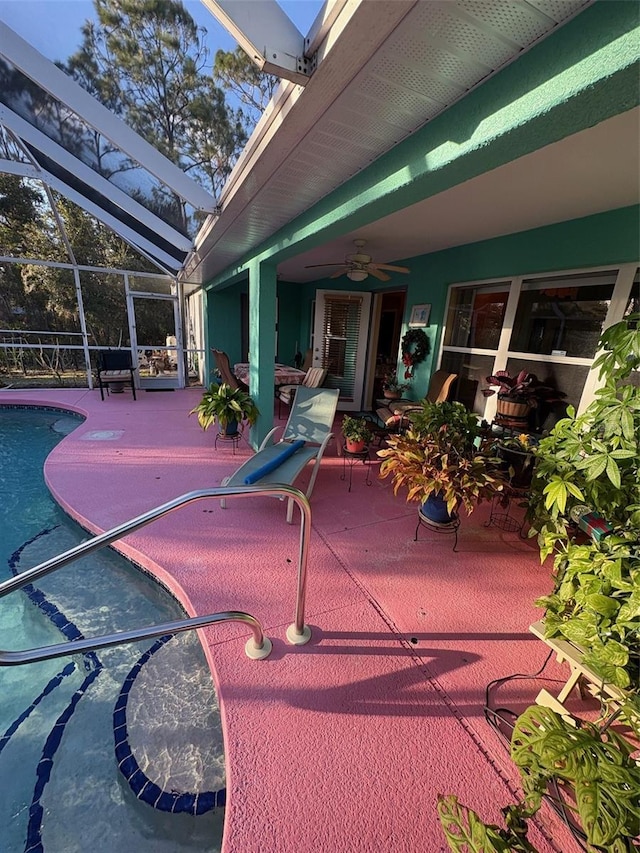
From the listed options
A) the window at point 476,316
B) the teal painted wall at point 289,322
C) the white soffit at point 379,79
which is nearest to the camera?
the white soffit at point 379,79

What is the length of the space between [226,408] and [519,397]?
10.8 feet

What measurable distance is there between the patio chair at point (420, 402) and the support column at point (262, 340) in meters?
1.63

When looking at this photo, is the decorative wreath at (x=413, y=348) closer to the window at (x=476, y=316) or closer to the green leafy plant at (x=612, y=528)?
the window at (x=476, y=316)

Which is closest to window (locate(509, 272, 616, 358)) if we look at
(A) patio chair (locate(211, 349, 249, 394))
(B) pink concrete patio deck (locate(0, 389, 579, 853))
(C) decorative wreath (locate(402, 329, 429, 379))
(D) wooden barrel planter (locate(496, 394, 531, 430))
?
(D) wooden barrel planter (locate(496, 394, 531, 430))

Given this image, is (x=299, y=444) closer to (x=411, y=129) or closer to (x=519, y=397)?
(x=519, y=397)

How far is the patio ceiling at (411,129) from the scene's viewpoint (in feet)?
3.79

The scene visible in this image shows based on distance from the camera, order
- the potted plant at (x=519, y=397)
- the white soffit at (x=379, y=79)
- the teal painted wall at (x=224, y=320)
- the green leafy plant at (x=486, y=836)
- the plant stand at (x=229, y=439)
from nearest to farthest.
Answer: the green leafy plant at (x=486, y=836), the white soffit at (x=379, y=79), the potted plant at (x=519, y=397), the plant stand at (x=229, y=439), the teal painted wall at (x=224, y=320)

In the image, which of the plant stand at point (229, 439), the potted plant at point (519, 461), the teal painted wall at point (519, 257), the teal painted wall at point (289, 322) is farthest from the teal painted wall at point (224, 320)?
the potted plant at point (519, 461)

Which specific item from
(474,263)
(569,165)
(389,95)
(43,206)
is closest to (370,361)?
(474,263)

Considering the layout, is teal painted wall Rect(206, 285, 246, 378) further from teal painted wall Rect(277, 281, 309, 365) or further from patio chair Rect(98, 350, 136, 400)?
patio chair Rect(98, 350, 136, 400)

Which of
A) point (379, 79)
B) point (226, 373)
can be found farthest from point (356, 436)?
point (379, 79)

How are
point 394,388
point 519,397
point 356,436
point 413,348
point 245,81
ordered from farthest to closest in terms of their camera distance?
point 394,388
point 413,348
point 356,436
point 519,397
point 245,81

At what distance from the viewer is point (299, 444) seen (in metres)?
3.53

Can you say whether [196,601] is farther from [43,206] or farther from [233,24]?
[43,206]
